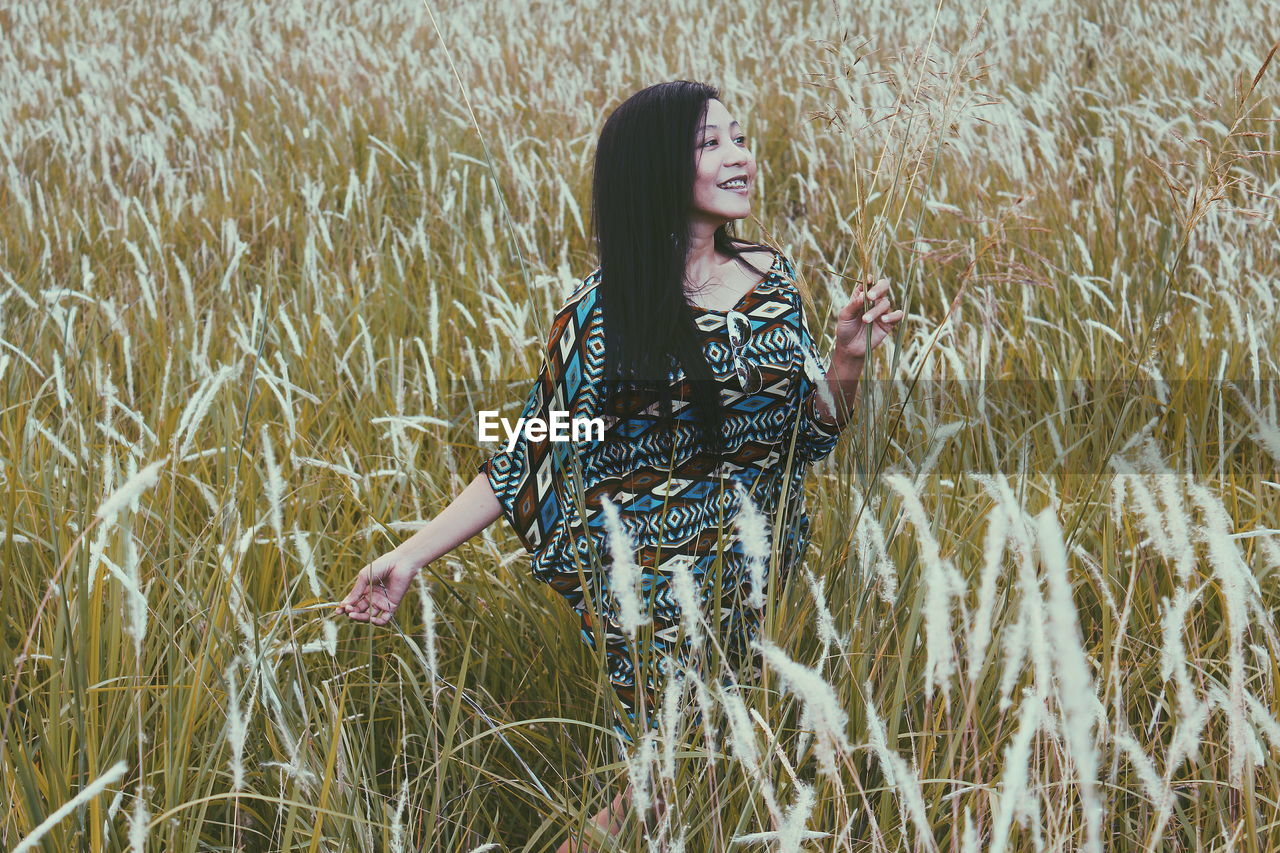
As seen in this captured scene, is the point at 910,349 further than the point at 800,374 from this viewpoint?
Yes

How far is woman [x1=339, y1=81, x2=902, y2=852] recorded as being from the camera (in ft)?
5.67

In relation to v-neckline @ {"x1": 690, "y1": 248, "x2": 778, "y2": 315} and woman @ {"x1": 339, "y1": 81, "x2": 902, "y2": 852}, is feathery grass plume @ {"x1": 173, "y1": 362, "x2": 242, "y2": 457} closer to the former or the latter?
woman @ {"x1": 339, "y1": 81, "x2": 902, "y2": 852}

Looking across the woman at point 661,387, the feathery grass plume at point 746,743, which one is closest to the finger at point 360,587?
the woman at point 661,387

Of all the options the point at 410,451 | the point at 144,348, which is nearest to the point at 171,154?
the point at 144,348

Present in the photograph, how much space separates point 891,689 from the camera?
1472 mm

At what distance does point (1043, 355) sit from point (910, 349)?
1.20 feet

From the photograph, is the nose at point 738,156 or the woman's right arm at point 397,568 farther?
the nose at point 738,156

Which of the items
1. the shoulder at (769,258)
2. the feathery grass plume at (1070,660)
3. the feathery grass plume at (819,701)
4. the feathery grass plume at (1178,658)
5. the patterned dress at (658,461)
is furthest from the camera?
the shoulder at (769,258)

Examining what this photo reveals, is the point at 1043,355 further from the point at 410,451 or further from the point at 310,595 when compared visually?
the point at 310,595

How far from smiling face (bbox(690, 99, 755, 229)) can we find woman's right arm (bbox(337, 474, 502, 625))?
0.63 metres

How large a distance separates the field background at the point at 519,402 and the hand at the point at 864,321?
4cm

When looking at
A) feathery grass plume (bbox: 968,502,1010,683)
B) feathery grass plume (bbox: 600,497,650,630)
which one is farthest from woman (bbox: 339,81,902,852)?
feathery grass plume (bbox: 968,502,1010,683)

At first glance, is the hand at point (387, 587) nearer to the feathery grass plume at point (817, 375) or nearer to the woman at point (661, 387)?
the woman at point (661, 387)

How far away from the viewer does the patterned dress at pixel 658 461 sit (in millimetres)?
1750
